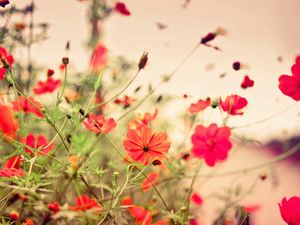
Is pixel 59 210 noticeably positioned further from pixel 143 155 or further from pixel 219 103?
pixel 219 103

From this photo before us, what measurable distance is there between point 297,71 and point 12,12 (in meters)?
1.03

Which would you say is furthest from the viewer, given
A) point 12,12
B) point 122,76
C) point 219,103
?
point 122,76

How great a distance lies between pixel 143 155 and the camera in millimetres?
1007

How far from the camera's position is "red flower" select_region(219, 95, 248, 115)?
1111mm

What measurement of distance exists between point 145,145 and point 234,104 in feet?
1.07

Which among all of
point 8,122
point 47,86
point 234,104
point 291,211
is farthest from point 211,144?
point 47,86

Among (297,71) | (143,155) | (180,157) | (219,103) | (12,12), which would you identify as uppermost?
(12,12)

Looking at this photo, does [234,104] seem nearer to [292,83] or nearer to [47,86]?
[292,83]

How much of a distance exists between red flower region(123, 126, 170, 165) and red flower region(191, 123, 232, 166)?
0.10 m

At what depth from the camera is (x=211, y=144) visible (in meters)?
1.04

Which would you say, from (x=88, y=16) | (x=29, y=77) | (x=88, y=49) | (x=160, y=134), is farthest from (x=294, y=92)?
(x=88, y=16)

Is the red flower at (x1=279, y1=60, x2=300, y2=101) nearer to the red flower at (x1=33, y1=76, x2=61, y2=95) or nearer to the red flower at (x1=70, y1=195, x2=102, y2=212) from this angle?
the red flower at (x1=70, y1=195, x2=102, y2=212)

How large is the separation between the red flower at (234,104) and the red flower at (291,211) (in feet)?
1.06

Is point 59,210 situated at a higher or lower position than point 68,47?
lower
